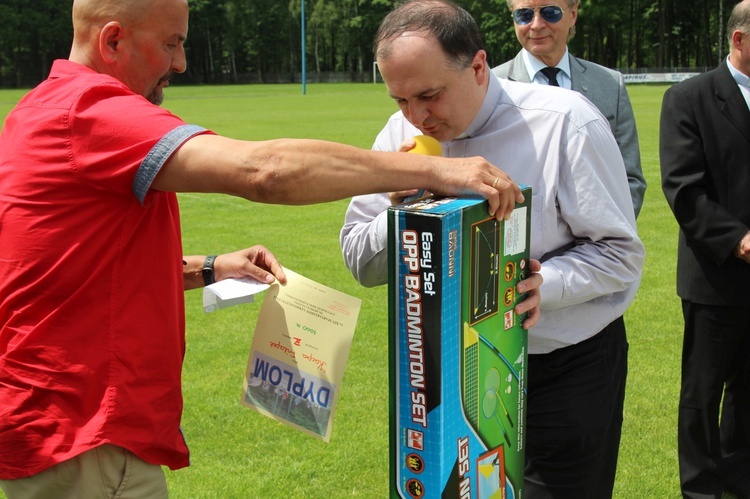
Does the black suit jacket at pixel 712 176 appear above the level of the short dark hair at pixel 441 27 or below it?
below

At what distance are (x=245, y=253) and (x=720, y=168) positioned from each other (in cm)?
268

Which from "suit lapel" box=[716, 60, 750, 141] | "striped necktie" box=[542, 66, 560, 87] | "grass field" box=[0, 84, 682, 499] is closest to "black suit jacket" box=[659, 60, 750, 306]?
"suit lapel" box=[716, 60, 750, 141]

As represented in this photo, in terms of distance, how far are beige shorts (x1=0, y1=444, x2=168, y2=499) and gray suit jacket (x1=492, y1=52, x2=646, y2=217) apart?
2.90 meters

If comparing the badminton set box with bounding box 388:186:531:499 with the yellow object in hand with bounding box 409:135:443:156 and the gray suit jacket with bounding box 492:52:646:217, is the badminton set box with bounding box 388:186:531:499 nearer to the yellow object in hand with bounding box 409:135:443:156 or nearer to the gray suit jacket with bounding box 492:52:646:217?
the yellow object in hand with bounding box 409:135:443:156

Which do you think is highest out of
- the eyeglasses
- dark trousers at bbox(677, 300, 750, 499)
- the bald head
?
the eyeglasses

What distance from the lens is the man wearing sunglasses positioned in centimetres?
458

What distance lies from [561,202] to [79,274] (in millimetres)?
1487

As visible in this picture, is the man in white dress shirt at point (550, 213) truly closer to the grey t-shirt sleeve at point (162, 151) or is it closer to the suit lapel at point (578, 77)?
the grey t-shirt sleeve at point (162, 151)

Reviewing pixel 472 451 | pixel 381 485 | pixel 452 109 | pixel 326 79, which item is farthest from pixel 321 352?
pixel 326 79

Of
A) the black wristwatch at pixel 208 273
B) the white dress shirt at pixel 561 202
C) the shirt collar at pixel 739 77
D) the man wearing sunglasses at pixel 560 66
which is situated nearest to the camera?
the white dress shirt at pixel 561 202

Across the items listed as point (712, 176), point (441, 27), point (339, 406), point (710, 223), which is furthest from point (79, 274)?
point (339, 406)

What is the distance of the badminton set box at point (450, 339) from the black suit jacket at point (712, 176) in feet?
7.78

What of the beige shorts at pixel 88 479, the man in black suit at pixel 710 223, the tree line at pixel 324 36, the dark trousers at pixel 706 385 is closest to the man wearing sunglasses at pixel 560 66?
the man in black suit at pixel 710 223

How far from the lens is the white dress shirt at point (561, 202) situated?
8.47ft
